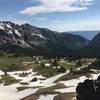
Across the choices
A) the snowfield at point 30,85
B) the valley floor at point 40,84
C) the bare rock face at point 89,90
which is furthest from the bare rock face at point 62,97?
the bare rock face at point 89,90

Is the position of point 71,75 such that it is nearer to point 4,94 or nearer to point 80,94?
point 4,94

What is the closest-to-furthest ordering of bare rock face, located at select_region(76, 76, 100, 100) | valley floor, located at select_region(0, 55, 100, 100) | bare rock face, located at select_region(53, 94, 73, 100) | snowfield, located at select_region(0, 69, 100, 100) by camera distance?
bare rock face, located at select_region(76, 76, 100, 100) → bare rock face, located at select_region(53, 94, 73, 100) → valley floor, located at select_region(0, 55, 100, 100) → snowfield, located at select_region(0, 69, 100, 100)

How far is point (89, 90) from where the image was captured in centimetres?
5272

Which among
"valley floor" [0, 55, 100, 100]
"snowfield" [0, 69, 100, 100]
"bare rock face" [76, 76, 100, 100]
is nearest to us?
"bare rock face" [76, 76, 100, 100]

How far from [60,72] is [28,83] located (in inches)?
913

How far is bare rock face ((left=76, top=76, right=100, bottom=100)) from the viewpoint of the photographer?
170ft

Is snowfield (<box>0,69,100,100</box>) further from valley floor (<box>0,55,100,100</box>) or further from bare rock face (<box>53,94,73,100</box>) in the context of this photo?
bare rock face (<box>53,94,73,100</box>)

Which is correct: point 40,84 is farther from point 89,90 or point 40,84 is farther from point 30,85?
point 89,90

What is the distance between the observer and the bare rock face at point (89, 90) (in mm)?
51766

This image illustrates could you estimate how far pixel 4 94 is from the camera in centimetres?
9006

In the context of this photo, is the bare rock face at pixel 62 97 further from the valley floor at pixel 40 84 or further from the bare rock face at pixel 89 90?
the bare rock face at pixel 89 90

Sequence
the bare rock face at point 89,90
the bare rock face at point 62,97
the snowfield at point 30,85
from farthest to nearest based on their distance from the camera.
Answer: the snowfield at point 30,85 < the bare rock face at point 62,97 < the bare rock face at point 89,90

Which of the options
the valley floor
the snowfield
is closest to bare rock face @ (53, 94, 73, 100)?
the valley floor

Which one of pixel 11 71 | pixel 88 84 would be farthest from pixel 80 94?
pixel 11 71
